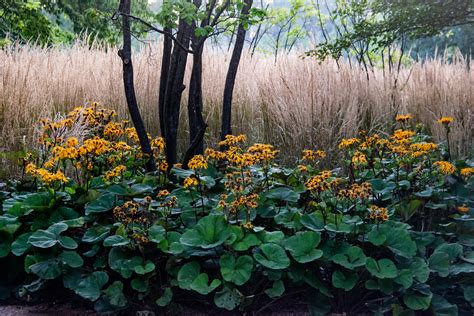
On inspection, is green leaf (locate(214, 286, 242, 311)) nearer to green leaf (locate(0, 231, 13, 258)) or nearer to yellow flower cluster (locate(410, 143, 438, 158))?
green leaf (locate(0, 231, 13, 258))

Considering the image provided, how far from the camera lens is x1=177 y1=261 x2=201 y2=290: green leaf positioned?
1773 millimetres

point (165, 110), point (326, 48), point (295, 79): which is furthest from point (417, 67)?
point (165, 110)

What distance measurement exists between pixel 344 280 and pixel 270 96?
2.70 meters

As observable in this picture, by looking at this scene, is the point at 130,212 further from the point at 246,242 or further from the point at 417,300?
the point at 417,300

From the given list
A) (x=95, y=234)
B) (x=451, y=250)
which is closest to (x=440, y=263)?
(x=451, y=250)

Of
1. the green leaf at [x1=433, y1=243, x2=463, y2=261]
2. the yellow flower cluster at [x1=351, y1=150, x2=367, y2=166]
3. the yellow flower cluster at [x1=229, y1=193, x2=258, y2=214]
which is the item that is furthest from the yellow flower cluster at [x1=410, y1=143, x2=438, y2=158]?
the yellow flower cluster at [x1=229, y1=193, x2=258, y2=214]

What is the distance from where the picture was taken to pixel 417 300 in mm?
1776

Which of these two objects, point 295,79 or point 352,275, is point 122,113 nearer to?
point 295,79

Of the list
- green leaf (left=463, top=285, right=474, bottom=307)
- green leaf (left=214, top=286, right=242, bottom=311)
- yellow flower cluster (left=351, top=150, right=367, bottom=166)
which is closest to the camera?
green leaf (left=214, top=286, right=242, bottom=311)

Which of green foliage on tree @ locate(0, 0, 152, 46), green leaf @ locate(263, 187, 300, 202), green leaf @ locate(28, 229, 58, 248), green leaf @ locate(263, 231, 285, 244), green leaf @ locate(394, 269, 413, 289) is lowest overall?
green leaf @ locate(394, 269, 413, 289)

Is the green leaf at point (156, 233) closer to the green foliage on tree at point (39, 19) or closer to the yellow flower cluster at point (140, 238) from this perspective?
the yellow flower cluster at point (140, 238)

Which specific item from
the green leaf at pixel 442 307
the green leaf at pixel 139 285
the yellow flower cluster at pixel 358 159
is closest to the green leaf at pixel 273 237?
the green leaf at pixel 139 285

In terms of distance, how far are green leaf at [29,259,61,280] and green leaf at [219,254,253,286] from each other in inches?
23.0

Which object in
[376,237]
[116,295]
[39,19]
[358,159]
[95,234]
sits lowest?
[116,295]
